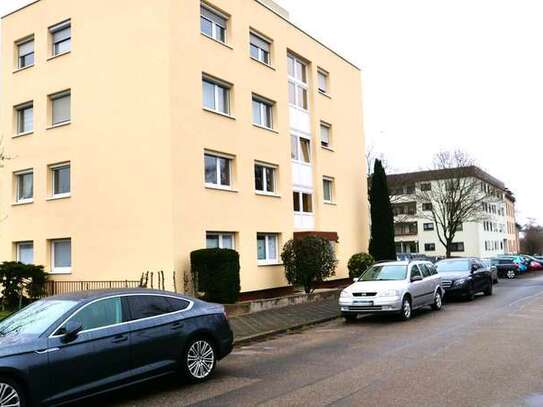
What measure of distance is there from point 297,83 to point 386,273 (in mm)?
12134

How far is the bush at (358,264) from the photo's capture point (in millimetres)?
25438

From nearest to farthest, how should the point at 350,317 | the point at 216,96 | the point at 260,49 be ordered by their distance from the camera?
the point at 350,317 → the point at 216,96 → the point at 260,49

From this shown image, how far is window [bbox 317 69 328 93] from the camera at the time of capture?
1051 inches

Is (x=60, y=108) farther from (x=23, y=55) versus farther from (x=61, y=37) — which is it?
(x=23, y=55)

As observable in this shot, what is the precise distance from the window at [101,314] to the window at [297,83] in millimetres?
18080

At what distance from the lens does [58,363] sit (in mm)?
6117

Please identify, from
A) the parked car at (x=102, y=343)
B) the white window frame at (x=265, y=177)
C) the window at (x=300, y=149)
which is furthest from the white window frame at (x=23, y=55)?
the parked car at (x=102, y=343)

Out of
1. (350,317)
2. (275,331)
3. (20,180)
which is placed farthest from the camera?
(20,180)

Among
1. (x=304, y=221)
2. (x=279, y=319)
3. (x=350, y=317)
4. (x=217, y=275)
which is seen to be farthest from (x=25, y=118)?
(x=350, y=317)

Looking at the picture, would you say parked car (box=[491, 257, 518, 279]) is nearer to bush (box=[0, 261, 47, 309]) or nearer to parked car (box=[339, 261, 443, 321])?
parked car (box=[339, 261, 443, 321])

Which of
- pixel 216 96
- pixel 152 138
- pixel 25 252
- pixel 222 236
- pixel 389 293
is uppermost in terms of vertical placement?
pixel 216 96

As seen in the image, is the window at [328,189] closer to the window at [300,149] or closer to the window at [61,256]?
the window at [300,149]

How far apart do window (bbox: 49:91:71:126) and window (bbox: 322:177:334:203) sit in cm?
1184

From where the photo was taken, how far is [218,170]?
62.5 feet
